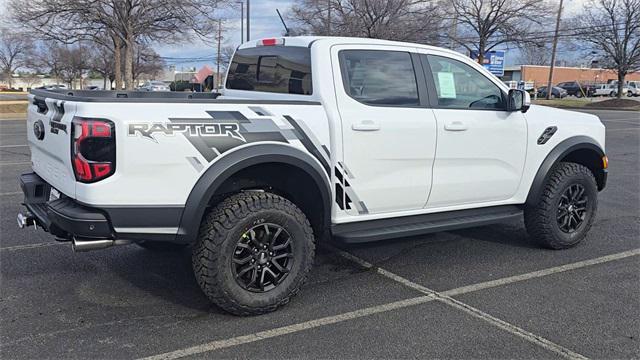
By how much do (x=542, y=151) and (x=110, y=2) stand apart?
2323 cm

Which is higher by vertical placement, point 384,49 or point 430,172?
point 384,49

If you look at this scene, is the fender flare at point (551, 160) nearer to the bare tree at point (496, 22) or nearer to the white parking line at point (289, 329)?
the white parking line at point (289, 329)

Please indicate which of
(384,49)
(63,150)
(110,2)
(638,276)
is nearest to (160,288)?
(63,150)

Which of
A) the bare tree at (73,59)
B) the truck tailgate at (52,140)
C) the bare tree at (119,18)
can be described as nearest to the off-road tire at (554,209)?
the truck tailgate at (52,140)

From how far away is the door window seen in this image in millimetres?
4703

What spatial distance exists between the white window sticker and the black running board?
3.24 feet

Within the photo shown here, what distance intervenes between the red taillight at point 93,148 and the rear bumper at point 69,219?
216 mm

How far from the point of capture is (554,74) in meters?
81.3

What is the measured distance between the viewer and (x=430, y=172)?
14.9 feet

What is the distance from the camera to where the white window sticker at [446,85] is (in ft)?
15.4

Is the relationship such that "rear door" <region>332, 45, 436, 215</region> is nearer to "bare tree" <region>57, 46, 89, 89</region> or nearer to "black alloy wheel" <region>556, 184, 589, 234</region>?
"black alloy wheel" <region>556, 184, 589, 234</region>

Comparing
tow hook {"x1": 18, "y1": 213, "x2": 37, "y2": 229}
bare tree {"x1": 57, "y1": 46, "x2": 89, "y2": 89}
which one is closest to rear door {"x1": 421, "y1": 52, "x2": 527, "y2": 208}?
tow hook {"x1": 18, "y1": 213, "x2": 37, "y2": 229}

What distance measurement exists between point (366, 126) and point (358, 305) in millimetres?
1298

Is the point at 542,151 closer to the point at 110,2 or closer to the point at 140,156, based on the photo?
the point at 140,156
